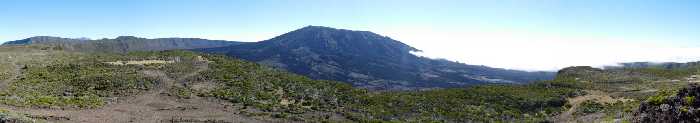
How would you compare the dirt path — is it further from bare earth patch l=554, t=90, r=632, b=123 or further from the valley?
bare earth patch l=554, t=90, r=632, b=123

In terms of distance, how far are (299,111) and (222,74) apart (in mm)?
20386

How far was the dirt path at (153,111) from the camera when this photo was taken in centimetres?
3928

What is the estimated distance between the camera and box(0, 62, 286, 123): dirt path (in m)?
39.3

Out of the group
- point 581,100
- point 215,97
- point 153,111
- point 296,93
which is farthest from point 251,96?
point 581,100

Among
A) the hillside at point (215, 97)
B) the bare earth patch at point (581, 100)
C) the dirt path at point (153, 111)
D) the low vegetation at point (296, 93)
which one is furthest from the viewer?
the bare earth patch at point (581, 100)

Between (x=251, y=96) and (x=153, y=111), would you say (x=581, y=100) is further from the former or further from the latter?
(x=153, y=111)

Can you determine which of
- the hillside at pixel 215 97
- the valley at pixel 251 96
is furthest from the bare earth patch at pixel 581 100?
the hillside at pixel 215 97

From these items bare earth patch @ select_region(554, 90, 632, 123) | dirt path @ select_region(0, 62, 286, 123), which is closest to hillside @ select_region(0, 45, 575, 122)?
dirt path @ select_region(0, 62, 286, 123)

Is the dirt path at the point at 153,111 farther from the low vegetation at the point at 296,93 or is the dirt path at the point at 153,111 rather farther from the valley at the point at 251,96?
the low vegetation at the point at 296,93

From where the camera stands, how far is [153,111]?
45.2m

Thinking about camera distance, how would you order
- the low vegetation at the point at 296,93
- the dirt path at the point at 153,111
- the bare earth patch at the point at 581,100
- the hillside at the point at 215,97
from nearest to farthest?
the dirt path at the point at 153,111
the hillside at the point at 215,97
the low vegetation at the point at 296,93
the bare earth patch at the point at 581,100

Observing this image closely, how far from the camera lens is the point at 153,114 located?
43.6 meters

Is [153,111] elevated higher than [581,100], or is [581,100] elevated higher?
[581,100]

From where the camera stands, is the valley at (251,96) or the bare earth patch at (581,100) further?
the bare earth patch at (581,100)
